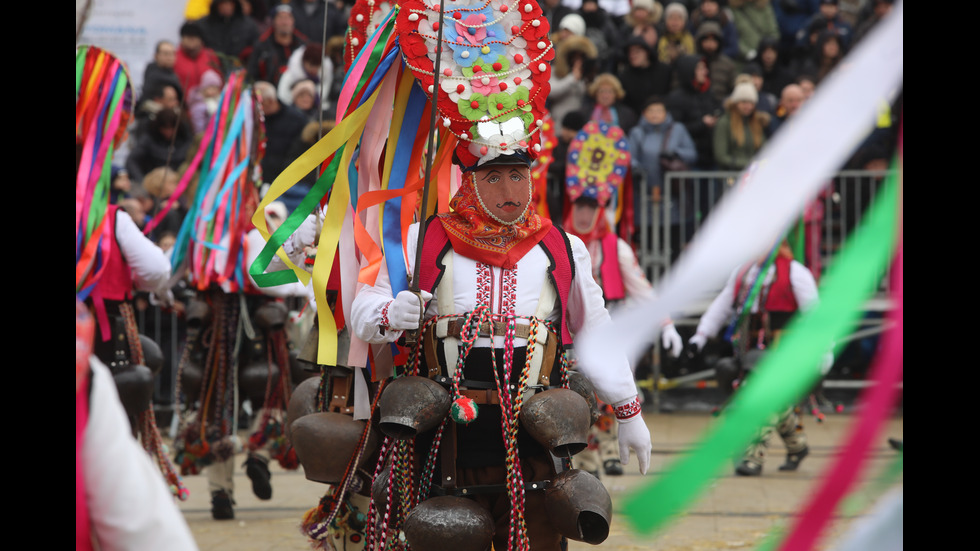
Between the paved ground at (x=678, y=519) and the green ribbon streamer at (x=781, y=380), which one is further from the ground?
the green ribbon streamer at (x=781, y=380)

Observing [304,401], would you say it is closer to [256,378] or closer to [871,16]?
[256,378]

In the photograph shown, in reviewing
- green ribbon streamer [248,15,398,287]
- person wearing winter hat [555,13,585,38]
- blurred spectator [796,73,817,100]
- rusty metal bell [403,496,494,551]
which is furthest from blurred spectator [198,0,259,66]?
rusty metal bell [403,496,494,551]

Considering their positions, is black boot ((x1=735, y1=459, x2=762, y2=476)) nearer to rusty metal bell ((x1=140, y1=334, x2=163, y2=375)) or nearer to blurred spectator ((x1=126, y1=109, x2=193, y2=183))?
rusty metal bell ((x1=140, y1=334, x2=163, y2=375))

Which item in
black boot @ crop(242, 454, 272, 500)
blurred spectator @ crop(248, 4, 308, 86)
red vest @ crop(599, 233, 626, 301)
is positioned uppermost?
blurred spectator @ crop(248, 4, 308, 86)

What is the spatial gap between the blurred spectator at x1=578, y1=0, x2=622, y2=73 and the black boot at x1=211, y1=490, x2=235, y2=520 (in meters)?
6.33

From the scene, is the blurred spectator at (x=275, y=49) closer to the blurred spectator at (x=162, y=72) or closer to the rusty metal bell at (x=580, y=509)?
the blurred spectator at (x=162, y=72)

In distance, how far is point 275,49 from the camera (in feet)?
38.4

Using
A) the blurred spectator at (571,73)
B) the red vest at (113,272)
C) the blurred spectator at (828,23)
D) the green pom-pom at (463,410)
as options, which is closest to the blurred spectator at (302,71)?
the blurred spectator at (571,73)

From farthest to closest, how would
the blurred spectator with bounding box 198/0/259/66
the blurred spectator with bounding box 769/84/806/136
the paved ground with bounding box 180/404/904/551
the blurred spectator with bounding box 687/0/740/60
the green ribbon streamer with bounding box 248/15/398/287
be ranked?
the blurred spectator with bounding box 198/0/259/66 → the blurred spectator with bounding box 687/0/740/60 → the blurred spectator with bounding box 769/84/806/136 → the paved ground with bounding box 180/404/904/551 → the green ribbon streamer with bounding box 248/15/398/287

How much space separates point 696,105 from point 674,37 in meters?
0.86

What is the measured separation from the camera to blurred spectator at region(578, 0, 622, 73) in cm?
1152

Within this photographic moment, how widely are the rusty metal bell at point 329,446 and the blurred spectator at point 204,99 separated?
6.80m

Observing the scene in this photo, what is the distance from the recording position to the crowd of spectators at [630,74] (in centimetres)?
1059

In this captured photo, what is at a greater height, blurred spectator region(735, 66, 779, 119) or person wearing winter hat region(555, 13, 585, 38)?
person wearing winter hat region(555, 13, 585, 38)
